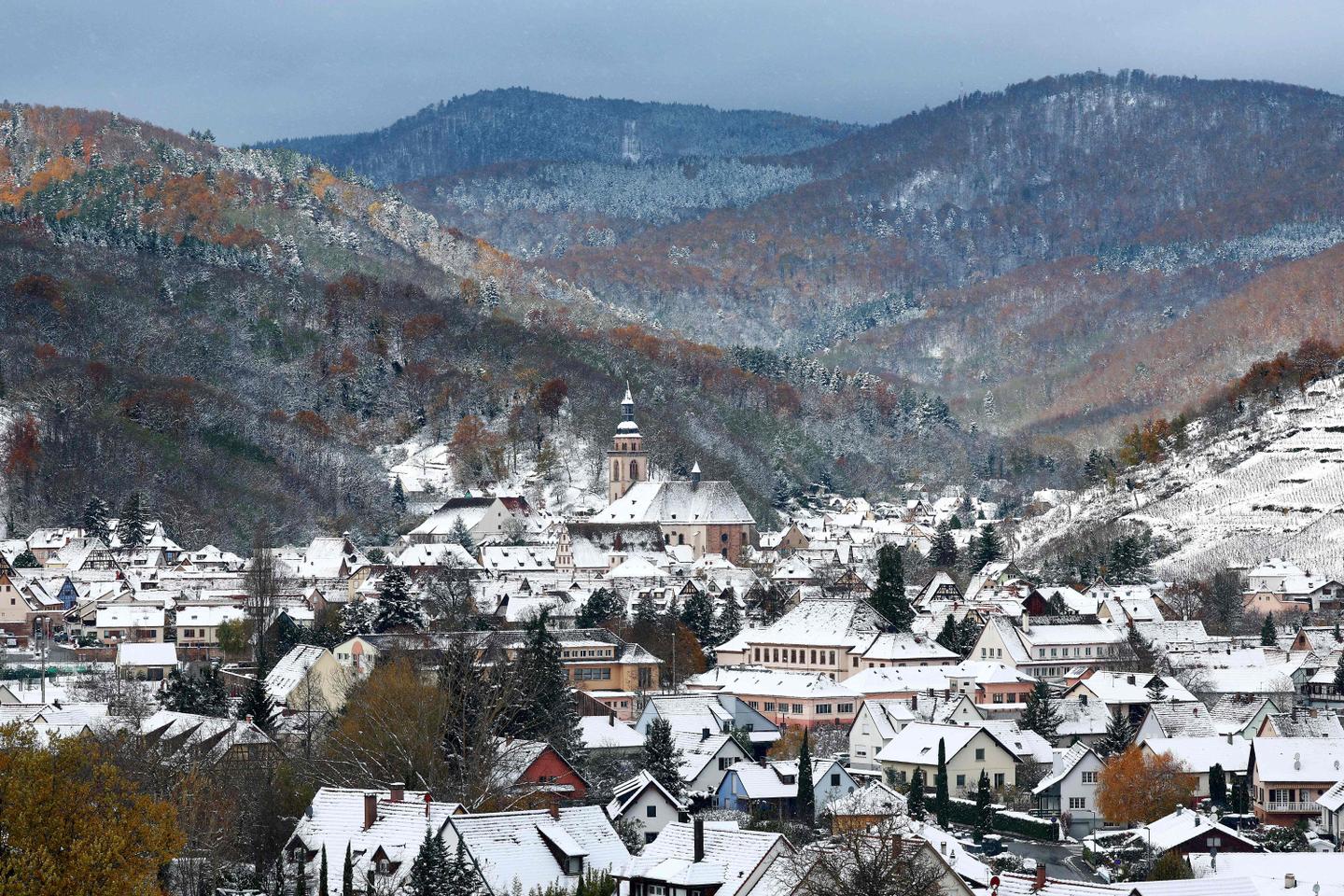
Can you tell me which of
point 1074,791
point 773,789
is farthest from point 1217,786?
point 773,789

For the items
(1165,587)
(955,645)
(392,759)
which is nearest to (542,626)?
(392,759)

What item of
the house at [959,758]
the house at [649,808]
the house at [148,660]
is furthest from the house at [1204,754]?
the house at [148,660]

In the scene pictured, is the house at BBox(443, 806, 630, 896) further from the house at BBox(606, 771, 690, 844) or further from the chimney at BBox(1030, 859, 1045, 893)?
the chimney at BBox(1030, 859, 1045, 893)

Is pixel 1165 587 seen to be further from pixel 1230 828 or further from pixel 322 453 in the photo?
pixel 322 453

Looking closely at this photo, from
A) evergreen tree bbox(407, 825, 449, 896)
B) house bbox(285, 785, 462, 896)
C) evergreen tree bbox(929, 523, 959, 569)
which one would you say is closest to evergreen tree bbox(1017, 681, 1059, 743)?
house bbox(285, 785, 462, 896)

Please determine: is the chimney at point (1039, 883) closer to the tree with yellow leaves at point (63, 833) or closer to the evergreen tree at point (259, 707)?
the tree with yellow leaves at point (63, 833)

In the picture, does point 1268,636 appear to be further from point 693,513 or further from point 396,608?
point 693,513
